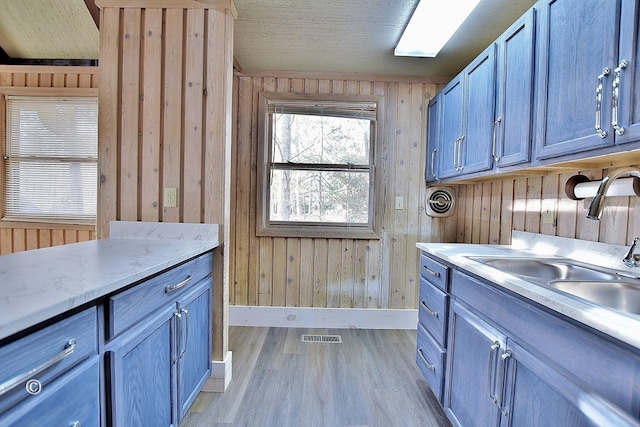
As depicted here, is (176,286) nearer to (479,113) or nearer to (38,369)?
(38,369)

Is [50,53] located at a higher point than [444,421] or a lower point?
higher

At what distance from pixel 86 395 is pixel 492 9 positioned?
2703 mm

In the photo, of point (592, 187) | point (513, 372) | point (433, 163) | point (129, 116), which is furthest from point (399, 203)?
point (129, 116)

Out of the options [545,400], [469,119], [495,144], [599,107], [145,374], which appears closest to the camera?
[545,400]

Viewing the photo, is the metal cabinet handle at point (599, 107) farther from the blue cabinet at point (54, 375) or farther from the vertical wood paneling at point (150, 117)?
the vertical wood paneling at point (150, 117)

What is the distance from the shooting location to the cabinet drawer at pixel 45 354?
64 centimetres

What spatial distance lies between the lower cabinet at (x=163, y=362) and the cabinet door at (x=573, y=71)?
70.3 inches

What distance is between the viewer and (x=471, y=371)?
1.38 metres

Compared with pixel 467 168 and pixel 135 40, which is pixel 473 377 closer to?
pixel 467 168

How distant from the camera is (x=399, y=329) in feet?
9.41

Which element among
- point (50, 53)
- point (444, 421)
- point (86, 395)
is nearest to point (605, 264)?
point (444, 421)

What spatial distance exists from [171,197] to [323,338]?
66.5 inches

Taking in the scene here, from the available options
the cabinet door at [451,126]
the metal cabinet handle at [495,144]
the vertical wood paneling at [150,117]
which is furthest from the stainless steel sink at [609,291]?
the vertical wood paneling at [150,117]

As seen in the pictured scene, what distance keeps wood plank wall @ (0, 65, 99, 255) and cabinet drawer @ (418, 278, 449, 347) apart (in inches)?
124
